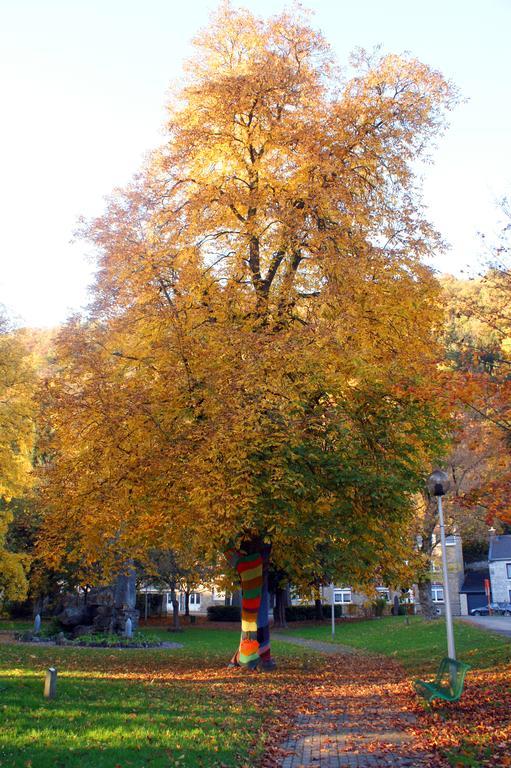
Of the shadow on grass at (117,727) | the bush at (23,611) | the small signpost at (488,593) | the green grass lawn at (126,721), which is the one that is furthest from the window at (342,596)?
the shadow on grass at (117,727)

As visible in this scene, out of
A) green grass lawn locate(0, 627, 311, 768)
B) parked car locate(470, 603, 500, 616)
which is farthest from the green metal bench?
parked car locate(470, 603, 500, 616)

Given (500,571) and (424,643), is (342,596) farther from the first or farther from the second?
(424,643)

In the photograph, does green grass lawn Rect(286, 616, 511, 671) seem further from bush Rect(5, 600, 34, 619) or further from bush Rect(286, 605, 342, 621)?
bush Rect(5, 600, 34, 619)

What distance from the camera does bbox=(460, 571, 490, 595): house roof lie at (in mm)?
60719

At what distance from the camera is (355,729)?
10305mm

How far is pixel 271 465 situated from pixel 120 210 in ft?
28.4

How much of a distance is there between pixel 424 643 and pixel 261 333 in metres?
16.7

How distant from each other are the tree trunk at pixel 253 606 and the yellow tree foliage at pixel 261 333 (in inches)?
18.4

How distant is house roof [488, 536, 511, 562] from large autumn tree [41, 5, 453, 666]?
44280mm

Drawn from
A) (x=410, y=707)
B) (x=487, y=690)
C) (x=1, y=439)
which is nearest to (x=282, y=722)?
(x=410, y=707)

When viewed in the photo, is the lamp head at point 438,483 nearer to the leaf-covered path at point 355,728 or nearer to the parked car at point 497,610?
the leaf-covered path at point 355,728

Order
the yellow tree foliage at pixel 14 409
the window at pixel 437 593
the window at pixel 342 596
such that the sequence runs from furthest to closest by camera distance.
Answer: the window at pixel 342 596 → the window at pixel 437 593 → the yellow tree foliage at pixel 14 409

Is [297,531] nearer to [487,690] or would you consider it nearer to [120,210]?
[487,690]

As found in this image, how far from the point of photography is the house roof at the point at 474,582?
60.7 metres
